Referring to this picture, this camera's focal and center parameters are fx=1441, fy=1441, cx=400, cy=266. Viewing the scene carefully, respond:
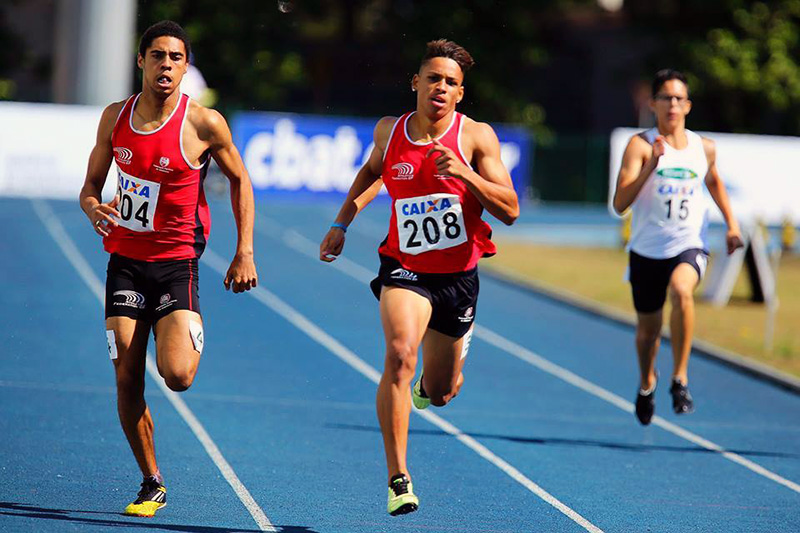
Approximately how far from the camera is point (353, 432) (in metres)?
8.57

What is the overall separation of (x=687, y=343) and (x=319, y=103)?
32352 mm

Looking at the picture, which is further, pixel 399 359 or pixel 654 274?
pixel 654 274

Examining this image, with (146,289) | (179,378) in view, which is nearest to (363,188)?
(146,289)

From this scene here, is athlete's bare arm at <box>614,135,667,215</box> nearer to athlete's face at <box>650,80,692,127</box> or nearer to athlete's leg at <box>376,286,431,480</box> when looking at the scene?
athlete's face at <box>650,80,692,127</box>

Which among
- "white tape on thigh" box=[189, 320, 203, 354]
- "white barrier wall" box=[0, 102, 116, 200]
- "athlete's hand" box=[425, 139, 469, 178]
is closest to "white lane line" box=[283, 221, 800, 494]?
"athlete's hand" box=[425, 139, 469, 178]

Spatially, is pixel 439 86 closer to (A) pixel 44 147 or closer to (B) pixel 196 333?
(B) pixel 196 333

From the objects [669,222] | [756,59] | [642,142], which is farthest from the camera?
[756,59]

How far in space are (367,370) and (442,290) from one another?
16.5 feet

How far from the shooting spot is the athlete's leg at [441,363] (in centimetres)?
637

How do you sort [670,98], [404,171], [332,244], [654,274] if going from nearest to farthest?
[404,171], [332,244], [670,98], [654,274]

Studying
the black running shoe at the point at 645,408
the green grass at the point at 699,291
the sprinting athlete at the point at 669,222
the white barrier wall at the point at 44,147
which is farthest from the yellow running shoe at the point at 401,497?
the white barrier wall at the point at 44,147

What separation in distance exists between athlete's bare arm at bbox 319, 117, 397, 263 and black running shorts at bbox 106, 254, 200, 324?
62 cm

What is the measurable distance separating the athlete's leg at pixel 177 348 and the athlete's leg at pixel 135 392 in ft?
0.30

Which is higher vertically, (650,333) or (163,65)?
(163,65)
